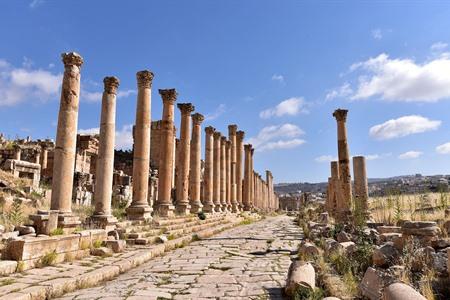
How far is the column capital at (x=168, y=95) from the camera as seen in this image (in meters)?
19.4

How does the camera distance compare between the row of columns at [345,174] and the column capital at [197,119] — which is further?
the column capital at [197,119]

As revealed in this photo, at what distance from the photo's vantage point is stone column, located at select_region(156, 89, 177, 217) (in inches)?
712

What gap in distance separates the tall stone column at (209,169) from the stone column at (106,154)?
41.5ft

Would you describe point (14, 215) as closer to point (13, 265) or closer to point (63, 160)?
point (63, 160)

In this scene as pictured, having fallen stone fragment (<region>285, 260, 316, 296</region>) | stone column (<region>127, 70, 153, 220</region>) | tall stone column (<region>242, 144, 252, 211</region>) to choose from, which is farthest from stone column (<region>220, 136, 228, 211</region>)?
fallen stone fragment (<region>285, 260, 316, 296</region>)

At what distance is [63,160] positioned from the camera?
34.8 ft

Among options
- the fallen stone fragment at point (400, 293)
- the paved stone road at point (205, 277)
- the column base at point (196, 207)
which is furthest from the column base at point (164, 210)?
the fallen stone fragment at point (400, 293)

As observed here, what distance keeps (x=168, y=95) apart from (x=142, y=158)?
4.82 metres

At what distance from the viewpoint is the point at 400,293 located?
3789mm

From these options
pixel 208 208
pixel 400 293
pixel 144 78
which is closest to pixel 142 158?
pixel 144 78

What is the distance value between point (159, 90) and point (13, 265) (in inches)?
543

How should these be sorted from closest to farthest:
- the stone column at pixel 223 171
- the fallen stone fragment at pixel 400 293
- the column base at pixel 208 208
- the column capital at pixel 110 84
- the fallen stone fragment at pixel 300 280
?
the fallen stone fragment at pixel 400 293, the fallen stone fragment at pixel 300 280, the column capital at pixel 110 84, the column base at pixel 208 208, the stone column at pixel 223 171

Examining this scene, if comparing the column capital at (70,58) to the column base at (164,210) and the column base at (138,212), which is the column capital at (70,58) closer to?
the column base at (138,212)

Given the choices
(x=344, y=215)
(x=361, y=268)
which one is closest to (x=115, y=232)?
(x=361, y=268)
